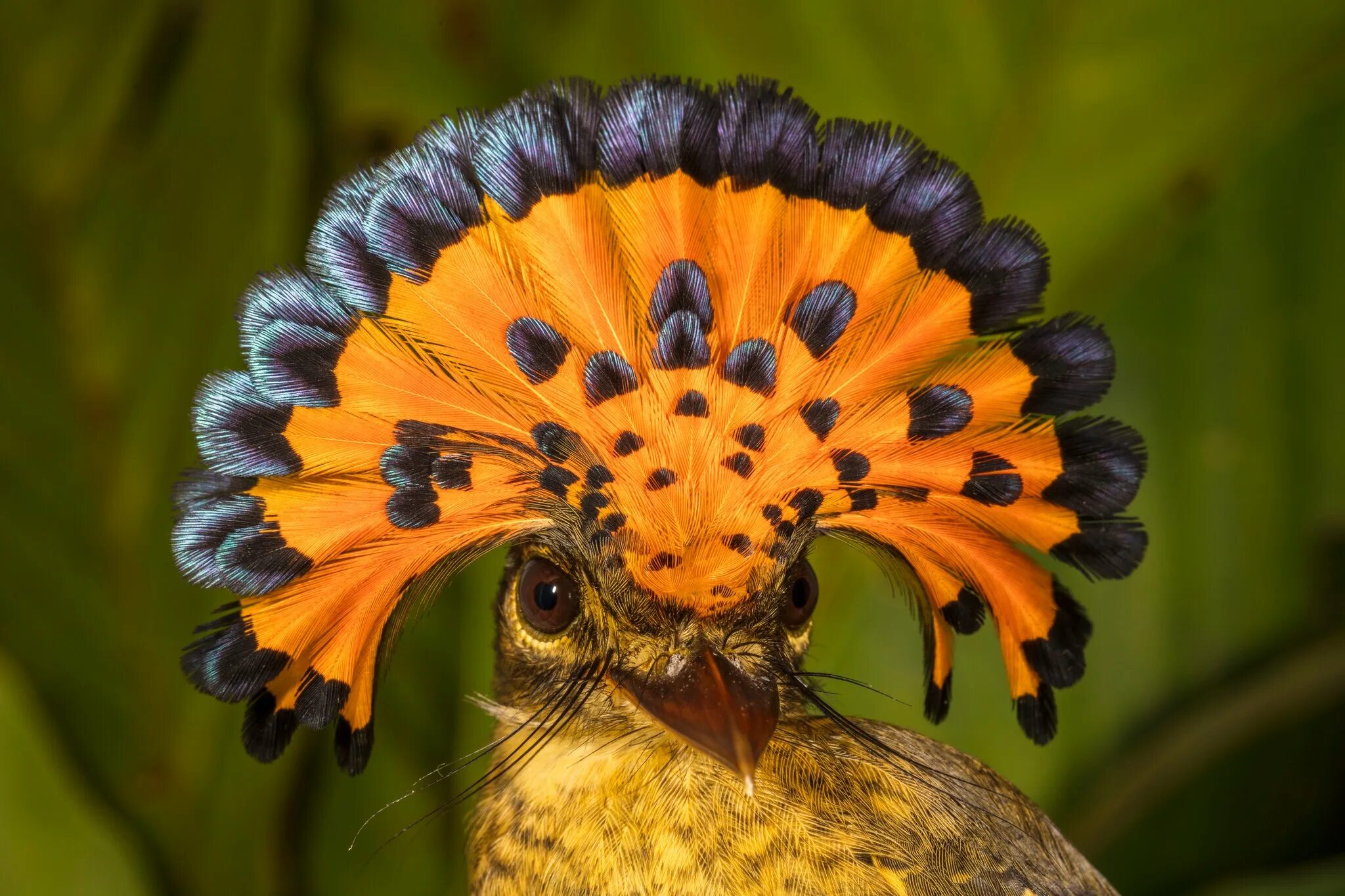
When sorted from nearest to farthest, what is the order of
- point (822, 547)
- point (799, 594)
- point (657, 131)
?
1. point (657, 131)
2. point (799, 594)
3. point (822, 547)

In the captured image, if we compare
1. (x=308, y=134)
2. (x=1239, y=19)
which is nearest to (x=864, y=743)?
(x=1239, y=19)

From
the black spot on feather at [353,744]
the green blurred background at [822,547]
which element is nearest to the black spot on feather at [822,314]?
the black spot on feather at [353,744]

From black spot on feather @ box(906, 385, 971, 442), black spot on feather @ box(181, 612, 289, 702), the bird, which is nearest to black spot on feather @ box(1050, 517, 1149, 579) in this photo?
the bird

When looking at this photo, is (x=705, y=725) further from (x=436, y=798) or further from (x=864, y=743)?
(x=436, y=798)

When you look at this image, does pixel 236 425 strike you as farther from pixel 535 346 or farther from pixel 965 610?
pixel 965 610

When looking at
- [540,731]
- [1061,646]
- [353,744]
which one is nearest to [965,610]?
[1061,646]

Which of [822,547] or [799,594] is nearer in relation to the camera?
[799,594]

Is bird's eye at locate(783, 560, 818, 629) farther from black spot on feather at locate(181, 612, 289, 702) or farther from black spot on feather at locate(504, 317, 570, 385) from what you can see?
black spot on feather at locate(181, 612, 289, 702)
